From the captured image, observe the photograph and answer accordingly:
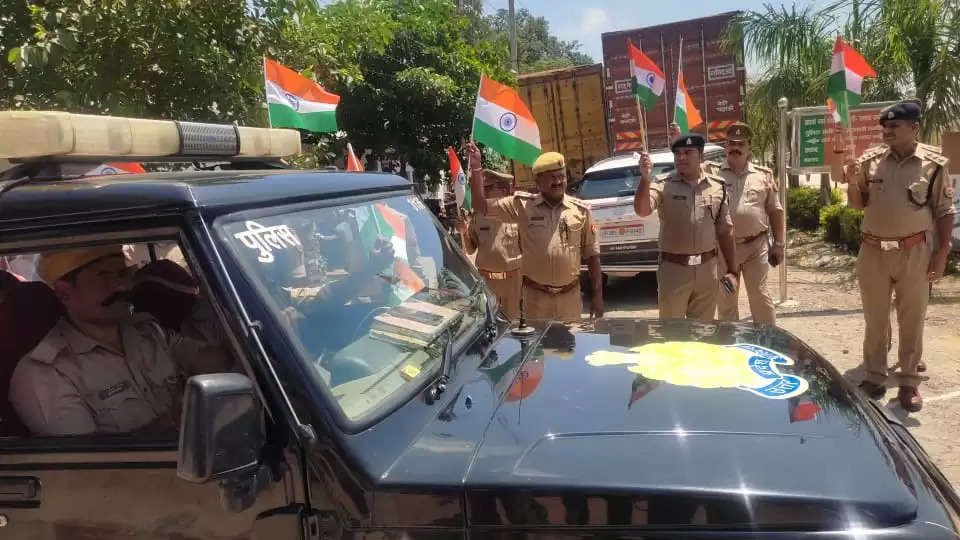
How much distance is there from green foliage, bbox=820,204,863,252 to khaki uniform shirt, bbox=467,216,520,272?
20.9 ft

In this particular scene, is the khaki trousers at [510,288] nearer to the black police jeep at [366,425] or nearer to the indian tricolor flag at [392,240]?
the indian tricolor flag at [392,240]

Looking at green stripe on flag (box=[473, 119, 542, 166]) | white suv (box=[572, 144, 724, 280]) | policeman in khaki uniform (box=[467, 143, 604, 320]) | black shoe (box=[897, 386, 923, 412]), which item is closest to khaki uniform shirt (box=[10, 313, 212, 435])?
policeman in khaki uniform (box=[467, 143, 604, 320])

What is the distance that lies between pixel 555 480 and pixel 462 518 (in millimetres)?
205

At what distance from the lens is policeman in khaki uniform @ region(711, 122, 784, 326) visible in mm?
5535

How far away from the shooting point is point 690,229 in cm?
493

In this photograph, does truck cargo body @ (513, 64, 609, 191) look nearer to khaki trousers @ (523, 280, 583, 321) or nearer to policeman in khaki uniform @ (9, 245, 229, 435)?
khaki trousers @ (523, 280, 583, 321)

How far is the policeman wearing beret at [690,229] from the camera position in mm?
4871

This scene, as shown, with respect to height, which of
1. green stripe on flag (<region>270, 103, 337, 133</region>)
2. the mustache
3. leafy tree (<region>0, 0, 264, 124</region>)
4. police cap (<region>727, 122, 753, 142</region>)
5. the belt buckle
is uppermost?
leafy tree (<region>0, 0, 264, 124</region>)

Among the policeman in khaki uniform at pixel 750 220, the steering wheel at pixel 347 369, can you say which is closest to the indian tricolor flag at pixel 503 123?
the policeman in khaki uniform at pixel 750 220

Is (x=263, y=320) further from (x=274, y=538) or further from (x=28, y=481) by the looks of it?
(x=28, y=481)

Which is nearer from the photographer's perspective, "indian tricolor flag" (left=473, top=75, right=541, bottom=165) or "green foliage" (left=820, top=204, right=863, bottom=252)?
"indian tricolor flag" (left=473, top=75, right=541, bottom=165)

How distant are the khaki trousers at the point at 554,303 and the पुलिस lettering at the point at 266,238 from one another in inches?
114

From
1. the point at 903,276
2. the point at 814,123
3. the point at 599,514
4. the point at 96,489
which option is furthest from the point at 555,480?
the point at 814,123

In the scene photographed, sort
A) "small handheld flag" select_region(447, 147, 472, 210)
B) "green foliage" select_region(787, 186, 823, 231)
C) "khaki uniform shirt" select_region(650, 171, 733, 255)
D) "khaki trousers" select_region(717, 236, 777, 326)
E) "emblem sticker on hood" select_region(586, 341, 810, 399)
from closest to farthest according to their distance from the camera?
"emblem sticker on hood" select_region(586, 341, 810, 399) → "khaki uniform shirt" select_region(650, 171, 733, 255) → "khaki trousers" select_region(717, 236, 777, 326) → "small handheld flag" select_region(447, 147, 472, 210) → "green foliage" select_region(787, 186, 823, 231)
